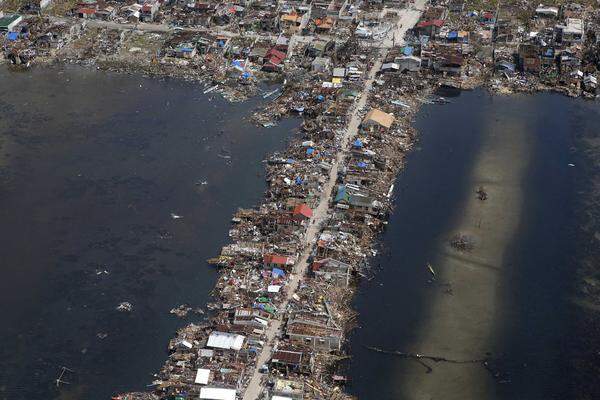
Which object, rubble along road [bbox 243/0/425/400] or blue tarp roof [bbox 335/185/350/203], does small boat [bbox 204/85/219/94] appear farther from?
blue tarp roof [bbox 335/185/350/203]

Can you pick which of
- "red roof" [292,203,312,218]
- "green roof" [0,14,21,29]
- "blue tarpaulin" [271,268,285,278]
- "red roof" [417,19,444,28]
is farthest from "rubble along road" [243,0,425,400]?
"green roof" [0,14,21,29]

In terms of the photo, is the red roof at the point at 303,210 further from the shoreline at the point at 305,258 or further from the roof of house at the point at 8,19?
the roof of house at the point at 8,19

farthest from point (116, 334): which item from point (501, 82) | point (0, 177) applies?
point (501, 82)

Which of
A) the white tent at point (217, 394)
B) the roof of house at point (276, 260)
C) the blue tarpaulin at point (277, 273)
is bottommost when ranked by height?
the white tent at point (217, 394)

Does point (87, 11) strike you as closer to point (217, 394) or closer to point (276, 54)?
point (276, 54)

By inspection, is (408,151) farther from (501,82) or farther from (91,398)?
(91,398)

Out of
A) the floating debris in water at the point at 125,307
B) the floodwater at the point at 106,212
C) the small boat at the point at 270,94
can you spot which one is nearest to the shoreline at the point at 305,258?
the floodwater at the point at 106,212

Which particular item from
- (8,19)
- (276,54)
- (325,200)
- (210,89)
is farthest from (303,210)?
(8,19)
